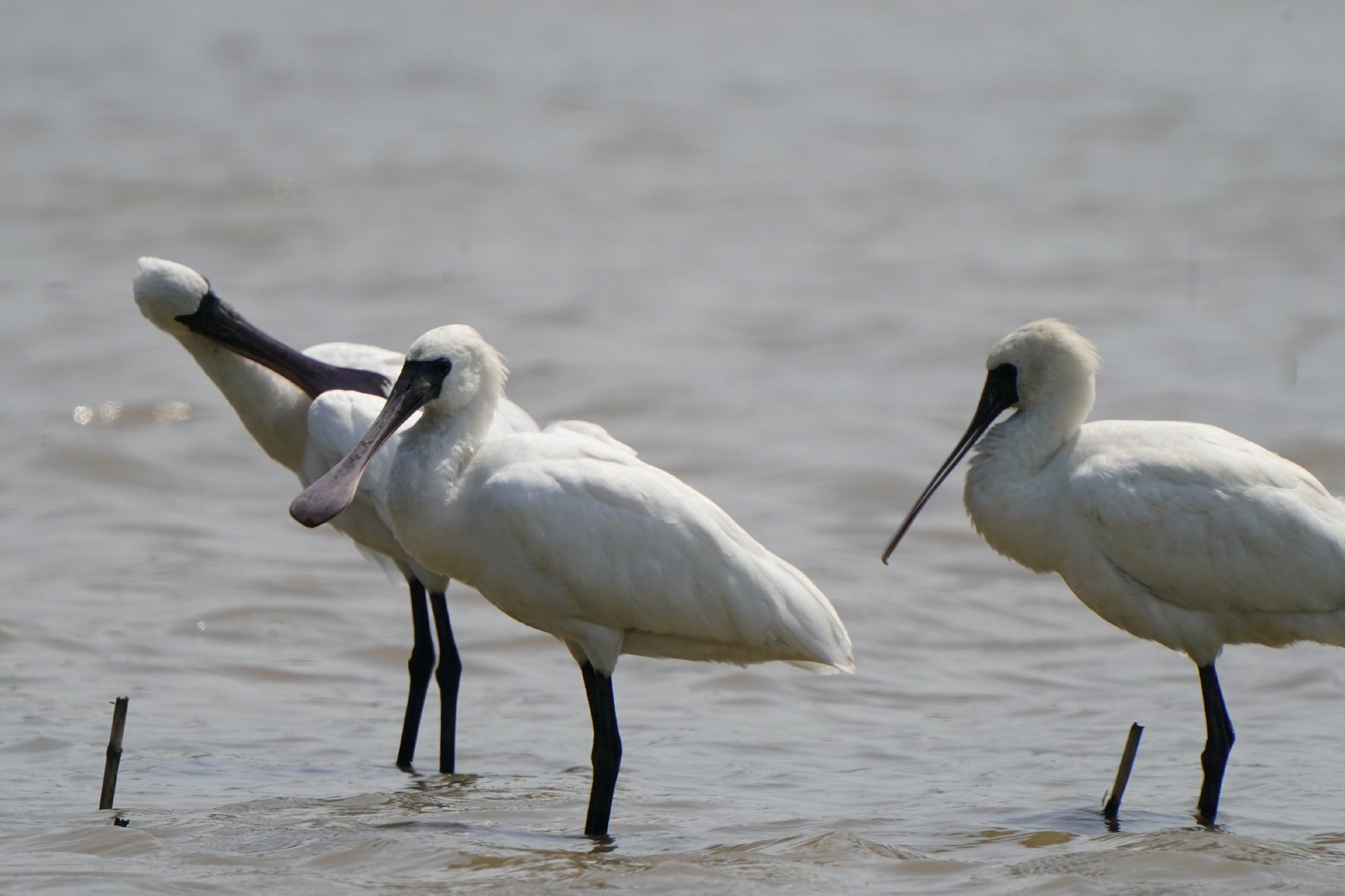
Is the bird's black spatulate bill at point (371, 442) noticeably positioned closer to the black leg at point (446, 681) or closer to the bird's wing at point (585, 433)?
the bird's wing at point (585, 433)

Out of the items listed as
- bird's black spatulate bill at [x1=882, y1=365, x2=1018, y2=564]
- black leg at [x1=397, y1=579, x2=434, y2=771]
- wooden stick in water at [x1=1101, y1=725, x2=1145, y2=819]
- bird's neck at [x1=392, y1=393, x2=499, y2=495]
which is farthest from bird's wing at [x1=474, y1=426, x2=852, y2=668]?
black leg at [x1=397, y1=579, x2=434, y2=771]

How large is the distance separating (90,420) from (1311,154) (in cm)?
1534

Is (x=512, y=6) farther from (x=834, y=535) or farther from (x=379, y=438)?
(x=379, y=438)

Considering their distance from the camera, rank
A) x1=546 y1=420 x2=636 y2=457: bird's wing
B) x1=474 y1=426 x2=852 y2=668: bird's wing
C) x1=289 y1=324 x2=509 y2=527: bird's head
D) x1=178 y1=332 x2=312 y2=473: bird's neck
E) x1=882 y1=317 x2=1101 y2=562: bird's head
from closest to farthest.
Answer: x1=474 y1=426 x2=852 y2=668: bird's wing
x1=289 y1=324 x2=509 y2=527: bird's head
x1=546 y1=420 x2=636 y2=457: bird's wing
x1=882 y1=317 x2=1101 y2=562: bird's head
x1=178 y1=332 x2=312 y2=473: bird's neck

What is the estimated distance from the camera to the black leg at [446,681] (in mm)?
8508

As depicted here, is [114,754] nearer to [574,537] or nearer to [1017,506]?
[574,537]

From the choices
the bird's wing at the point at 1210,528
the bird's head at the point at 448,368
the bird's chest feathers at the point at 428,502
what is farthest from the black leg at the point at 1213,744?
the bird's head at the point at 448,368

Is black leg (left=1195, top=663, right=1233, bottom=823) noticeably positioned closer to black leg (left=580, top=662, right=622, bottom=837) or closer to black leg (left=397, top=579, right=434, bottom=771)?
black leg (left=580, top=662, right=622, bottom=837)

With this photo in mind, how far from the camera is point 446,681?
895 centimetres

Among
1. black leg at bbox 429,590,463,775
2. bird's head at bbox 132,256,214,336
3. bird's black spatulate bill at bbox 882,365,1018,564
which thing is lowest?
black leg at bbox 429,590,463,775

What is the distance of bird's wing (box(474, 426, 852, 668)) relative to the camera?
6.88 metres

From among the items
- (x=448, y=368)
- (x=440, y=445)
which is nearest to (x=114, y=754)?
(x=440, y=445)

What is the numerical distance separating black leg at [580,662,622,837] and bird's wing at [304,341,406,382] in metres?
2.52

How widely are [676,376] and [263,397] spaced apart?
7.71m
